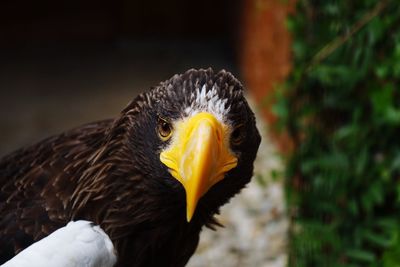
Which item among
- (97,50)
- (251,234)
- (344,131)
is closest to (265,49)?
(251,234)

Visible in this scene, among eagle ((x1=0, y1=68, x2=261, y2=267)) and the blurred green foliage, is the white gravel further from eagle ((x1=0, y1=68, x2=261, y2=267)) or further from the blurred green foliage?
eagle ((x1=0, y1=68, x2=261, y2=267))

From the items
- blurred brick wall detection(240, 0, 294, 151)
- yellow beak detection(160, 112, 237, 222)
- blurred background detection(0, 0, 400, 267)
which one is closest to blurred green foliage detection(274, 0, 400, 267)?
blurred background detection(0, 0, 400, 267)

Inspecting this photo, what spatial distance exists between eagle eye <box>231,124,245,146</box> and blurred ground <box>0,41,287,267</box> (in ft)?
5.18

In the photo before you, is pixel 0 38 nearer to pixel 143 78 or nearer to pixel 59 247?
pixel 143 78

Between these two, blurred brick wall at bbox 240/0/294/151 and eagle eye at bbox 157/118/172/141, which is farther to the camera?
blurred brick wall at bbox 240/0/294/151

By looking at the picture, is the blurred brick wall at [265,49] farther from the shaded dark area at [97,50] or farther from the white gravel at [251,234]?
the shaded dark area at [97,50]

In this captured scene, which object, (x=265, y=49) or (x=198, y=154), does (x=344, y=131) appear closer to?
(x=198, y=154)

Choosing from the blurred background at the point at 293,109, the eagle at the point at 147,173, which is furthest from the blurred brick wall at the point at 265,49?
the eagle at the point at 147,173

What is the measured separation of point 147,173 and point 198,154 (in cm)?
33

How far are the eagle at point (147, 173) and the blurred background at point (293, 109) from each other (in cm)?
103

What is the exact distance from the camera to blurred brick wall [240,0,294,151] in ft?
15.7

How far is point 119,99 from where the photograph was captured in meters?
6.48

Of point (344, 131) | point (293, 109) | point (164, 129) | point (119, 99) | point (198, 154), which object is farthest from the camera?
point (119, 99)

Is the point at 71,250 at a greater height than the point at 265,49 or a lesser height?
lesser
